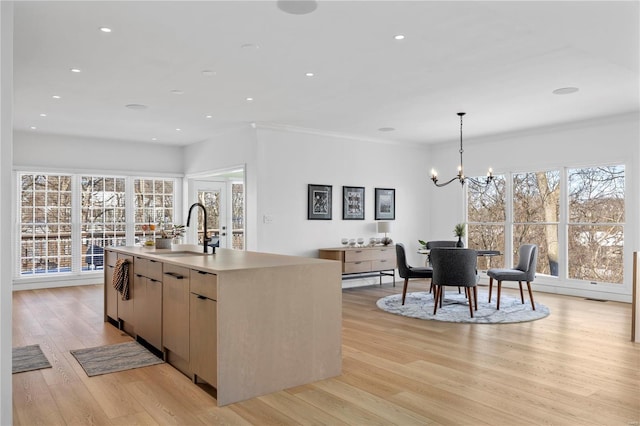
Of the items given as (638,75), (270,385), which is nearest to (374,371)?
(270,385)

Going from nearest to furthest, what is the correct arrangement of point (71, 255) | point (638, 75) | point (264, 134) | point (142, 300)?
1. point (142, 300)
2. point (638, 75)
3. point (264, 134)
4. point (71, 255)

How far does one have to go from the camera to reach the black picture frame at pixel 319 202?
760cm

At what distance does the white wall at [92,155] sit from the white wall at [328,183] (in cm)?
294

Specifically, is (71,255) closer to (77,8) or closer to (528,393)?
(77,8)

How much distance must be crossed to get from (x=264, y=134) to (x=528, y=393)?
5.14m

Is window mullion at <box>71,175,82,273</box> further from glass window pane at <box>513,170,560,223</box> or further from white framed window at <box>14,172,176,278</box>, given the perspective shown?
glass window pane at <box>513,170,560,223</box>

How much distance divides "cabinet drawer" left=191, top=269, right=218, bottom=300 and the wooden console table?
406 cm

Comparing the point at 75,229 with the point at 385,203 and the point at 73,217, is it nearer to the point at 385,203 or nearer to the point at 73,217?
the point at 73,217

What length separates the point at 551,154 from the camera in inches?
295

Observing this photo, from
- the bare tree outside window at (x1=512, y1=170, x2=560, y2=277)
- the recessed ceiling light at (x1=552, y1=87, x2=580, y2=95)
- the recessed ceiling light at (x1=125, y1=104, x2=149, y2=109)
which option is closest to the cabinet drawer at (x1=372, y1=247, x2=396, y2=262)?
the bare tree outside window at (x1=512, y1=170, x2=560, y2=277)

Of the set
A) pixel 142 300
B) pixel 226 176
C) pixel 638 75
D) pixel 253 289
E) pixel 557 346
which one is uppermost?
pixel 638 75

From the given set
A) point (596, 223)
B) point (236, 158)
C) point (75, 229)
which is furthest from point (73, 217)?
point (596, 223)

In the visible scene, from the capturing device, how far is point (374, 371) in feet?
11.8

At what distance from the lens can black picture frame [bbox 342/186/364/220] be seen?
8.07 m
